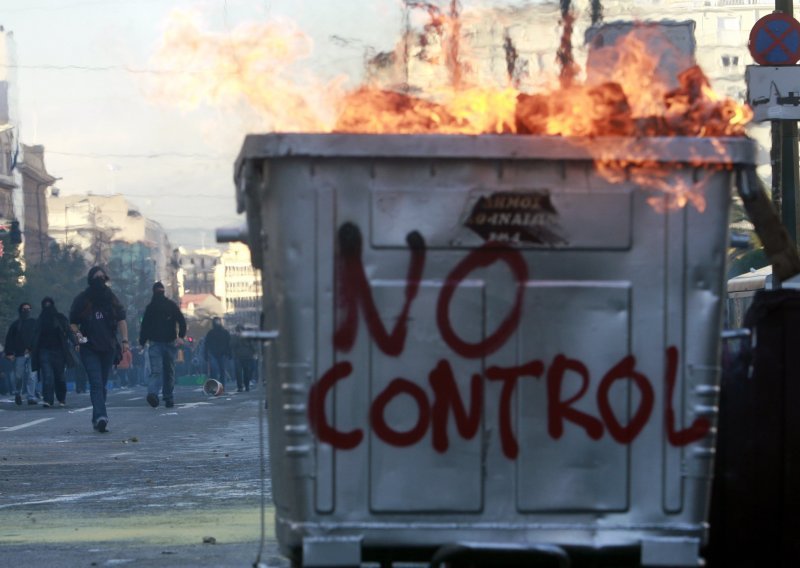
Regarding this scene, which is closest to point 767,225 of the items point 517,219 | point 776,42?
point 517,219

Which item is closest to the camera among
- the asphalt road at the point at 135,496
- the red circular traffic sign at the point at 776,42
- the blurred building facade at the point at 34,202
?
the asphalt road at the point at 135,496

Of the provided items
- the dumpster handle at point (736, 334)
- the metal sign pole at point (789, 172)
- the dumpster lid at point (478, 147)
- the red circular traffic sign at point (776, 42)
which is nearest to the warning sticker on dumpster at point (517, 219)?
the dumpster lid at point (478, 147)

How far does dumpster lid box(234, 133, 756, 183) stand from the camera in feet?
17.3

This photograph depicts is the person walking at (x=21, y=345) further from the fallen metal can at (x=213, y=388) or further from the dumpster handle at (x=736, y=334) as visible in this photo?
the dumpster handle at (x=736, y=334)

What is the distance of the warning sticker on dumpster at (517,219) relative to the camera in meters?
5.30

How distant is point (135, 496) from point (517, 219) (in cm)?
695

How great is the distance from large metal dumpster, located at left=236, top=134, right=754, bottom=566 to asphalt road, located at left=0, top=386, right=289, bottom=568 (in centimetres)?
81

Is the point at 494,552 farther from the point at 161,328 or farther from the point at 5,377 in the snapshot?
the point at 5,377

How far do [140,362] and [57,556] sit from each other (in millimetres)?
63469

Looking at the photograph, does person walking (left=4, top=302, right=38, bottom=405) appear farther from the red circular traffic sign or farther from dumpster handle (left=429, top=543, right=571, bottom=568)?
dumpster handle (left=429, top=543, right=571, bottom=568)

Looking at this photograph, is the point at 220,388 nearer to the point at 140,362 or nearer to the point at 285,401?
the point at 285,401

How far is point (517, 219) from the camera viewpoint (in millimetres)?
5328

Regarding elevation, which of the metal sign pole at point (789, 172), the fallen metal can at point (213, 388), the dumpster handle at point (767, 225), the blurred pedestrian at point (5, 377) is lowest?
the blurred pedestrian at point (5, 377)

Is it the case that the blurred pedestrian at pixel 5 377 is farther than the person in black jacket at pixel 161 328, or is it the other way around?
the blurred pedestrian at pixel 5 377
